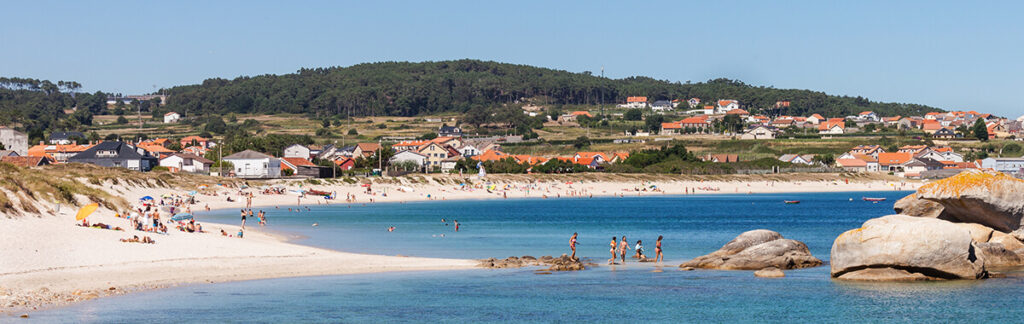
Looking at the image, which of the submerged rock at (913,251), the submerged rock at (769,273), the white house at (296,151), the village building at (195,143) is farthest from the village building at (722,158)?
the submerged rock at (913,251)

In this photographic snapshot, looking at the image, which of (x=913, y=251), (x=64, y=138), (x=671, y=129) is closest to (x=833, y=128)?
(x=671, y=129)

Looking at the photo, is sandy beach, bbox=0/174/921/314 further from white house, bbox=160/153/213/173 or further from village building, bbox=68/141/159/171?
white house, bbox=160/153/213/173

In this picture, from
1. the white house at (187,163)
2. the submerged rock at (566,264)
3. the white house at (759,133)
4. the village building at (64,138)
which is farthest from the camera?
the white house at (759,133)

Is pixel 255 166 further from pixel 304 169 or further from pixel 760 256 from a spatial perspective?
pixel 760 256

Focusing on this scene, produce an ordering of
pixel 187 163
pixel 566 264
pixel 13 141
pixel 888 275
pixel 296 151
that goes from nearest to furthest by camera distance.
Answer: pixel 888 275
pixel 566 264
pixel 187 163
pixel 13 141
pixel 296 151

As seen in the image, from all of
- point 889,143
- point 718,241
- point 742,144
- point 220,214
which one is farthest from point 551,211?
point 889,143

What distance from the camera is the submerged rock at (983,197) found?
95.7 feet

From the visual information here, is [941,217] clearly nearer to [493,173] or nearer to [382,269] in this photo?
[382,269]

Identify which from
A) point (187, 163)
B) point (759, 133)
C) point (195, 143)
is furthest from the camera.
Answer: point (759, 133)

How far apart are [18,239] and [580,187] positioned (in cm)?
8606

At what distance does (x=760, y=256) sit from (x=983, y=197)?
7086 mm

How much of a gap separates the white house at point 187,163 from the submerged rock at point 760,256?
275 ft

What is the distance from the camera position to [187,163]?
10550cm

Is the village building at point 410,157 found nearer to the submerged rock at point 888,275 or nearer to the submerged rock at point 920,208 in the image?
the submerged rock at point 920,208
